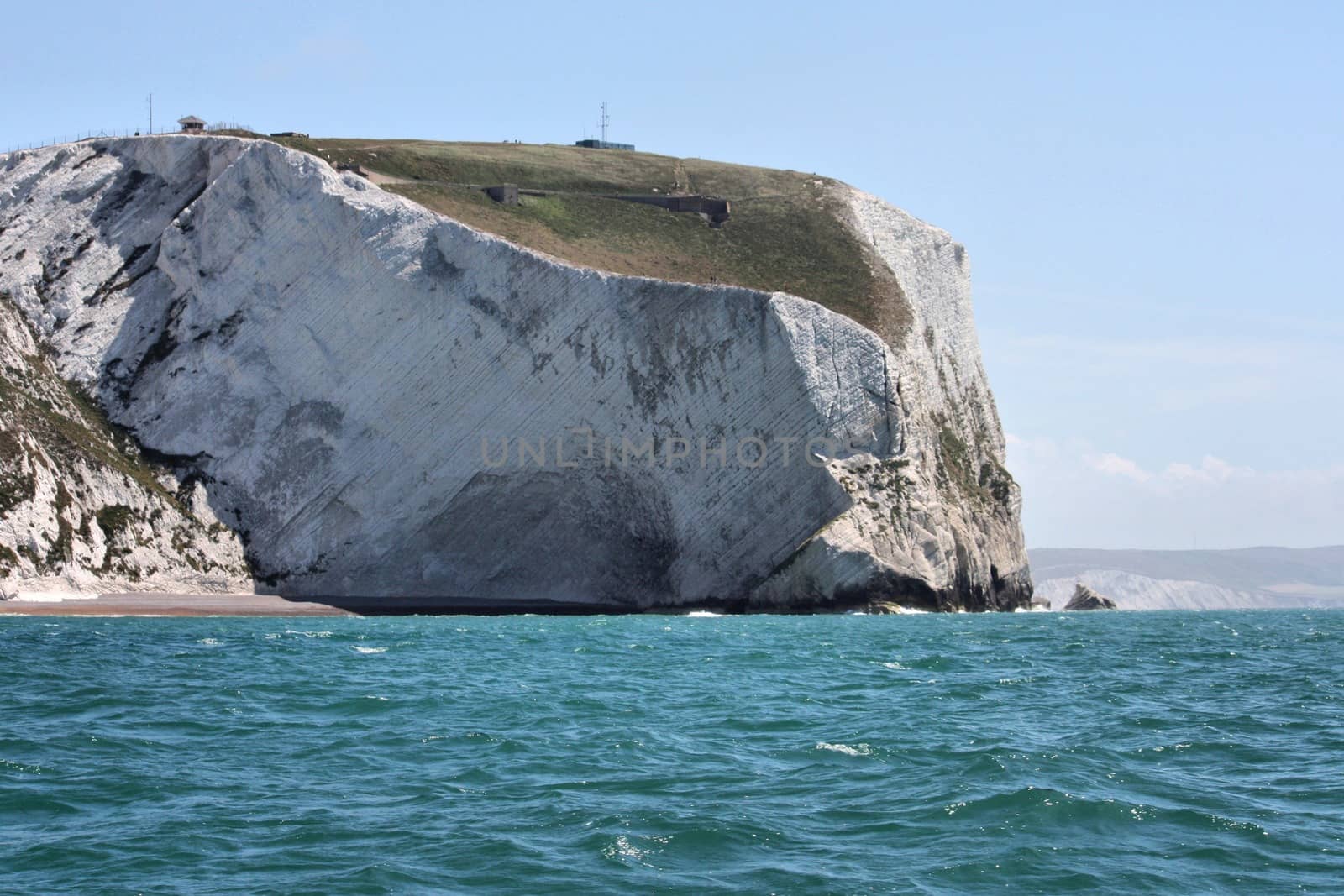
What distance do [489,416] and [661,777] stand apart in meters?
49.5

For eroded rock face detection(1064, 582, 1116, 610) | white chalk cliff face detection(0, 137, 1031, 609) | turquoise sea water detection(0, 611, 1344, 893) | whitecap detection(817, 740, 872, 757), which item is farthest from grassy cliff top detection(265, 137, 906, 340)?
whitecap detection(817, 740, 872, 757)

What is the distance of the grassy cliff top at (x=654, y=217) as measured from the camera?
2926 inches

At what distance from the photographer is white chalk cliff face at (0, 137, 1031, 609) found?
66.2m

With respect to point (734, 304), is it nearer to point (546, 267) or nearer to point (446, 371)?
point (546, 267)

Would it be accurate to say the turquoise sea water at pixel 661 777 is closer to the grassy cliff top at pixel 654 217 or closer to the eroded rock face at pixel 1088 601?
the grassy cliff top at pixel 654 217

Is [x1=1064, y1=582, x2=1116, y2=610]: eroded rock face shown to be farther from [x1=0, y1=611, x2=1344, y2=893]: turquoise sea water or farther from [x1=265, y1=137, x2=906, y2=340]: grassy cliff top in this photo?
[x1=0, y1=611, x2=1344, y2=893]: turquoise sea water

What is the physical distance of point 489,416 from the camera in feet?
218

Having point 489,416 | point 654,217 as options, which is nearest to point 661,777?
point 489,416

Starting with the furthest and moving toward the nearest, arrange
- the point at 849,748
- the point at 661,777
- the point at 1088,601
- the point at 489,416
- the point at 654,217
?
the point at 1088,601 → the point at 654,217 → the point at 489,416 → the point at 849,748 → the point at 661,777

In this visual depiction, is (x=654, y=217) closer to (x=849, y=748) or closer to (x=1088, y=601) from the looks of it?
(x=1088, y=601)

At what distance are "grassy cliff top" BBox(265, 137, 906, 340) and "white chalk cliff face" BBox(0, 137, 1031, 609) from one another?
5.04 m

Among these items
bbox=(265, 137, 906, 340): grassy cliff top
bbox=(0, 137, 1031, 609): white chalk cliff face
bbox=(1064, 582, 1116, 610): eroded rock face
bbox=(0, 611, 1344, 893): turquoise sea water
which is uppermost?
bbox=(265, 137, 906, 340): grassy cliff top

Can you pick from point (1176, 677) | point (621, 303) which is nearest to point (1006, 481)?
point (621, 303)

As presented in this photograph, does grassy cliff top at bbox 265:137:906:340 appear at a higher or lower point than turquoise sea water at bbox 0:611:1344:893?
higher
